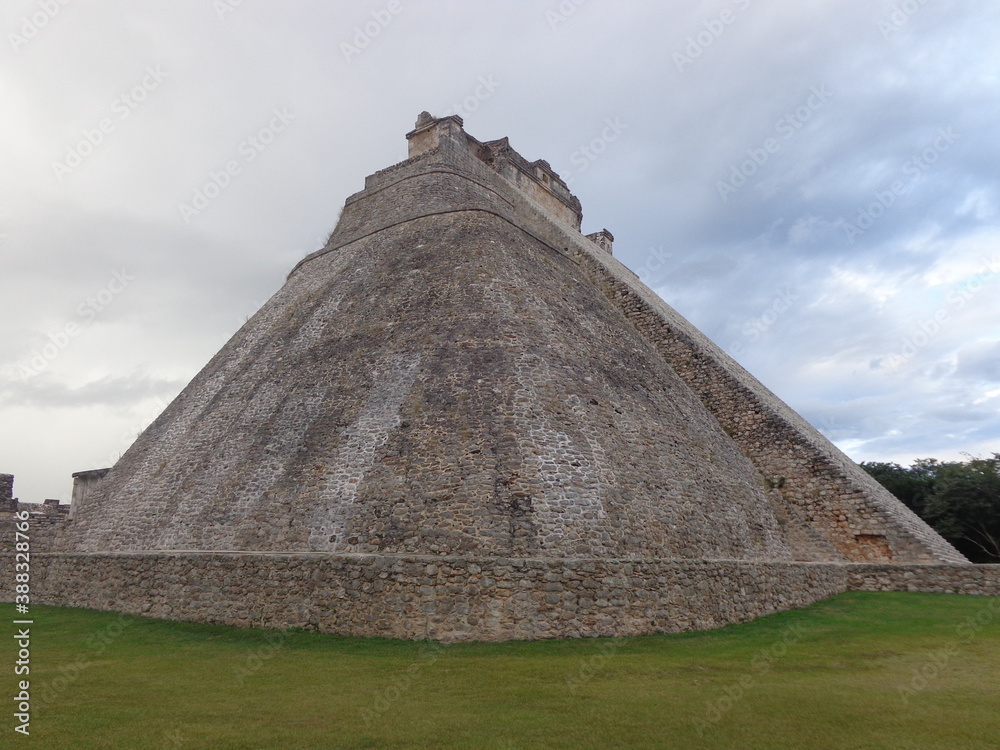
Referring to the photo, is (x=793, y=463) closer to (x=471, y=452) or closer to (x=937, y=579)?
(x=937, y=579)

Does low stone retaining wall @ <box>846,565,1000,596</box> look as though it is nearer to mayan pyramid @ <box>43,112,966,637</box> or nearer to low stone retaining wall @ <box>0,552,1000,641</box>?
mayan pyramid @ <box>43,112,966,637</box>

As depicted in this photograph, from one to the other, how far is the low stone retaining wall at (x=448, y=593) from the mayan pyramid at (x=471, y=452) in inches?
1.9

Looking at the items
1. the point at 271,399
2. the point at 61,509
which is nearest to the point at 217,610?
the point at 271,399

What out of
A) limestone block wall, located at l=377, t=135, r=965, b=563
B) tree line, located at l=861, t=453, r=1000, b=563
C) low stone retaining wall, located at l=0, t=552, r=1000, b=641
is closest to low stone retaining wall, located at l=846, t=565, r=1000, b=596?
limestone block wall, located at l=377, t=135, r=965, b=563

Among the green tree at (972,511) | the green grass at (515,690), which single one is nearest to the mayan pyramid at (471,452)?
the green grass at (515,690)

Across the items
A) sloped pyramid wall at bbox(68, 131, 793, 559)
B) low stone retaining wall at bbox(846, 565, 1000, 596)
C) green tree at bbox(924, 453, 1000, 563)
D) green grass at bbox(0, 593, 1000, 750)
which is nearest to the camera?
green grass at bbox(0, 593, 1000, 750)

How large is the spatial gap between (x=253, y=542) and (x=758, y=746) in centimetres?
774

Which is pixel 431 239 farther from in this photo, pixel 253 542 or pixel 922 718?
pixel 922 718

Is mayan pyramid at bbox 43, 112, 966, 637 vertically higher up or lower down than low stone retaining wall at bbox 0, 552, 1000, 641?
higher up

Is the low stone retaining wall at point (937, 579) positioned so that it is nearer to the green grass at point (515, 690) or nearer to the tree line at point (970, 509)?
the green grass at point (515, 690)

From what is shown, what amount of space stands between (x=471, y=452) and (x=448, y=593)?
2.20m

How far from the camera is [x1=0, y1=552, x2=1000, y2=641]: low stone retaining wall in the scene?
→ 809cm

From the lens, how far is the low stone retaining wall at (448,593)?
809cm

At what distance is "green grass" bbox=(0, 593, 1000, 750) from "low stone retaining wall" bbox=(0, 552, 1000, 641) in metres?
0.28
